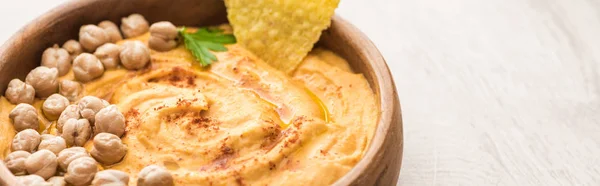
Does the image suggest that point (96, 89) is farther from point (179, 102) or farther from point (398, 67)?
point (398, 67)

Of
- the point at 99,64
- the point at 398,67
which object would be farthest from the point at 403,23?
the point at 99,64

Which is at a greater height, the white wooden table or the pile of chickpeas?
the pile of chickpeas

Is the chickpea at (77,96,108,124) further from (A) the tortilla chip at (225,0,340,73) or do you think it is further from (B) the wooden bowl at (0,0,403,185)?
(A) the tortilla chip at (225,0,340,73)

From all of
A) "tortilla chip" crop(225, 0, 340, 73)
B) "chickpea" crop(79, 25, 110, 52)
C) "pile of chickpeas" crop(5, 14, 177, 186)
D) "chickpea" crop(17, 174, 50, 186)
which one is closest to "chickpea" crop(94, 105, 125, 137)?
"pile of chickpeas" crop(5, 14, 177, 186)

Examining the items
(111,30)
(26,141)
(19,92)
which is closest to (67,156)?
(26,141)

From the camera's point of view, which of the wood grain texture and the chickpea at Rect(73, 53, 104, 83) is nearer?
the chickpea at Rect(73, 53, 104, 83)

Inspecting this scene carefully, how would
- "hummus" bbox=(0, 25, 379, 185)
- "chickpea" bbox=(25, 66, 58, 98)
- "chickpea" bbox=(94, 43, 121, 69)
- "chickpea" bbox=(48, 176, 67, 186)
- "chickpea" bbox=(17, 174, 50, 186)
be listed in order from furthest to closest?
"chickpea" bbox=(94, 43, 121, 69) → "chickpea" bbox=(25, 66, 58, 98) → "hummus" bbox=(0, 25, 379, 185) → "chickpea" bbox=(48, 176, 67, 186) → "chickpea" bbox=(17, 174, 50, 186)

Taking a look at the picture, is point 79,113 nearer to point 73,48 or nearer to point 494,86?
point 73,48
